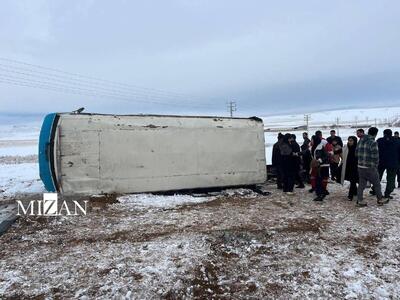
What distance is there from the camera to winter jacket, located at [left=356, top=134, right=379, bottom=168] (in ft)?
26.6

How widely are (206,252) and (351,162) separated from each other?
5.45m

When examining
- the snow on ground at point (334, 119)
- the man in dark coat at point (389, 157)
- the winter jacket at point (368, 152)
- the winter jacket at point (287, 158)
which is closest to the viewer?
the winter jacket at point (368, 152)

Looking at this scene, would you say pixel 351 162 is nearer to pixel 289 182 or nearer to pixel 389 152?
pixel 389 152

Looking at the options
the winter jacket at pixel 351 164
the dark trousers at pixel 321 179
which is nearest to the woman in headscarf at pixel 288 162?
the dark trousers at pixel 321 179

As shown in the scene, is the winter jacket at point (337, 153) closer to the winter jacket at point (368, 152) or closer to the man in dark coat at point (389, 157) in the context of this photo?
the man in dark coat at point (389, 157)

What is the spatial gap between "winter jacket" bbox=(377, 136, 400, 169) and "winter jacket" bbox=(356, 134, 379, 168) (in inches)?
44.3

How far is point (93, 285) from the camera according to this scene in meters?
4.61

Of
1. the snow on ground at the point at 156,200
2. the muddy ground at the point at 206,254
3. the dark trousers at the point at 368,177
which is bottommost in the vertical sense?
the muddy ground at the point at 206,254

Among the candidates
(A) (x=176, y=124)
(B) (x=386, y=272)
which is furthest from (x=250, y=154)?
(B) (x=386, y=272)

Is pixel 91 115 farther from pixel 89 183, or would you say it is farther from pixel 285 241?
pixel 285 241

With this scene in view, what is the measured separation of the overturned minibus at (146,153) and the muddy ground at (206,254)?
137cm

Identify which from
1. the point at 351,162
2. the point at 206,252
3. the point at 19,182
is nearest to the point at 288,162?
the point at 351,162

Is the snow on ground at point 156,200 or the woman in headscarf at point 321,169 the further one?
the woman in headscarf at point 321,169

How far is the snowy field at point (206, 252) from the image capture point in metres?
4.51
